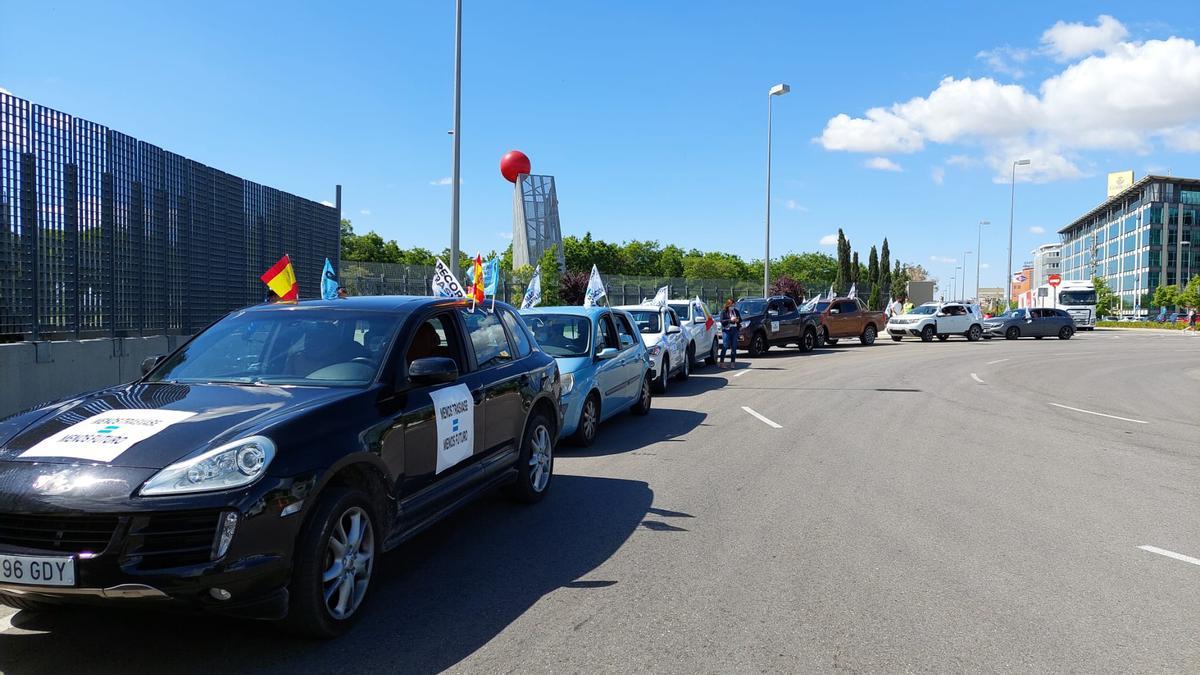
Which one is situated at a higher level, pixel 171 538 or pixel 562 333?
pixel 562 333

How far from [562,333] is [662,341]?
17.7 feet

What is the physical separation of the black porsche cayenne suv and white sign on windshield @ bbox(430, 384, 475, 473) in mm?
16

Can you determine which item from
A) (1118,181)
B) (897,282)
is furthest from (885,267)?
(1118,181)

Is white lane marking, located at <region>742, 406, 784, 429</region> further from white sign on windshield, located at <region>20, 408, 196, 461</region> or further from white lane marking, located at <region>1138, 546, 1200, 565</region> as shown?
white sign on windshield, located at <region>20, 408, 196, 461</region>

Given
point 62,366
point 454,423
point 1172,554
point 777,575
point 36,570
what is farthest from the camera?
point 62,366

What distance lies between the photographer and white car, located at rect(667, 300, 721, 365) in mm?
20155

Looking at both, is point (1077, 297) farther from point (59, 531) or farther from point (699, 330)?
point (59, 531)

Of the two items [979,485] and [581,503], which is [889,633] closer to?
[581,503]

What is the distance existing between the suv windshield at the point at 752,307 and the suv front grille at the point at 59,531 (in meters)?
23.8

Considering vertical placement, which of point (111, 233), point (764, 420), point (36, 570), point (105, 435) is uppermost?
point (111, 233)

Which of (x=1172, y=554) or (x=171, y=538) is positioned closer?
(x=171, y=538)

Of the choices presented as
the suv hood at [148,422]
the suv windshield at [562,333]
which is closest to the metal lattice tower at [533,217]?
the suv windshield at [562,333]

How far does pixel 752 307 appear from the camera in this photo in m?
26.9

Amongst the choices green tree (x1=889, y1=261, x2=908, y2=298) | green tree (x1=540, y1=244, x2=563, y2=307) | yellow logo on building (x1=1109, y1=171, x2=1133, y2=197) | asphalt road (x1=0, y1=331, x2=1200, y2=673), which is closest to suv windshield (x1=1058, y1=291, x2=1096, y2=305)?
green tree (x1=889, y1=261, x2=908, y2=298)
